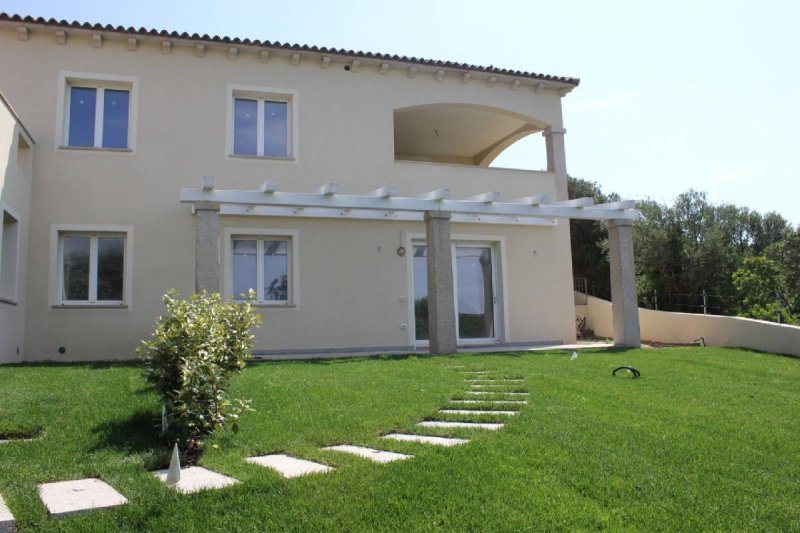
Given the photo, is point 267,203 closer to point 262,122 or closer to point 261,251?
point 261,251

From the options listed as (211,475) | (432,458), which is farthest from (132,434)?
(432,458)

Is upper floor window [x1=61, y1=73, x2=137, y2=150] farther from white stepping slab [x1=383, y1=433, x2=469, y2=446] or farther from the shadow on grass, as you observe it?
white stepping slab [x1=383, y1=433, x2=469, y2=446]

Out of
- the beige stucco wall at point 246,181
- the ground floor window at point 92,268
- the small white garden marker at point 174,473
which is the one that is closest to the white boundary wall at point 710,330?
the beige stucco wall at point 246,181

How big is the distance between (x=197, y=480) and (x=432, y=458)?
1518mm

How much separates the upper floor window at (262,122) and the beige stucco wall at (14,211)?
12.3ft

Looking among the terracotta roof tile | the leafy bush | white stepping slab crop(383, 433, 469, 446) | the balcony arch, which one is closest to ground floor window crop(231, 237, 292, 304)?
the terracotta roof tile

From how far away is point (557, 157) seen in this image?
49.5ft

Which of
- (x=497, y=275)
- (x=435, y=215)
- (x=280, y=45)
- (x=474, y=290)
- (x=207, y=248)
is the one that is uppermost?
(x=280, y=45)

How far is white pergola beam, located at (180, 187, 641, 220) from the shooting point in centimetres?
1045

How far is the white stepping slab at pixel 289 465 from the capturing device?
4035 millimetres

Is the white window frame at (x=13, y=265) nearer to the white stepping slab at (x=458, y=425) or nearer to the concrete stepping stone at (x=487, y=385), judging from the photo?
the concrete stepping stone at (x=487, y=385)

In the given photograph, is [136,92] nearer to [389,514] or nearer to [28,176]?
[28,176]

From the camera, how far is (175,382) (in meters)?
4.78

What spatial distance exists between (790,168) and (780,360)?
5738 mm
